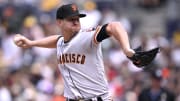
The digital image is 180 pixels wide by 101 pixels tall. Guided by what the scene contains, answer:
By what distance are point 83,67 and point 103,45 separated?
8.64 meters

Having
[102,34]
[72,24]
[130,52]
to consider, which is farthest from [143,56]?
[72,24]

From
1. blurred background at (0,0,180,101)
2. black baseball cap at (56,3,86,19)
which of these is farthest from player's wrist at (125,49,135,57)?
blurred background at (0,0,180,101)

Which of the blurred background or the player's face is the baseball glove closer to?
the player's face

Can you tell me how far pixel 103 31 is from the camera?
23.7ft

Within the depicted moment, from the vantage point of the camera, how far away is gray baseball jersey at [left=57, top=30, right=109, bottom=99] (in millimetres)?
7621

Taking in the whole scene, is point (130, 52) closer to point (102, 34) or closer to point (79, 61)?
point (102, 34)

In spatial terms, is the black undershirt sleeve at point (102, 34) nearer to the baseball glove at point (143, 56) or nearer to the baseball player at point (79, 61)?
the baseball player at point (79, 61)

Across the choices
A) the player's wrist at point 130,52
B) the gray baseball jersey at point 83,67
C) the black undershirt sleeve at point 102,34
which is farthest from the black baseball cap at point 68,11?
the player's wrist at point 130,52

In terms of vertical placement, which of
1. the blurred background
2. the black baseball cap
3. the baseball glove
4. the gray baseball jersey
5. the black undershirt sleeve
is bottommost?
the blurred background

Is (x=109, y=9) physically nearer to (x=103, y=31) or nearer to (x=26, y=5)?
(x=26, y=5)

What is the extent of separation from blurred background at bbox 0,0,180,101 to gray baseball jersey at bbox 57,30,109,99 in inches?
98.7

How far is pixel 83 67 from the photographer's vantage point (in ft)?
25.4

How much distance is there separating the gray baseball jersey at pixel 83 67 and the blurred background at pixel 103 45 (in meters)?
2.51

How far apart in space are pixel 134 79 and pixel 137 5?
5698mm
